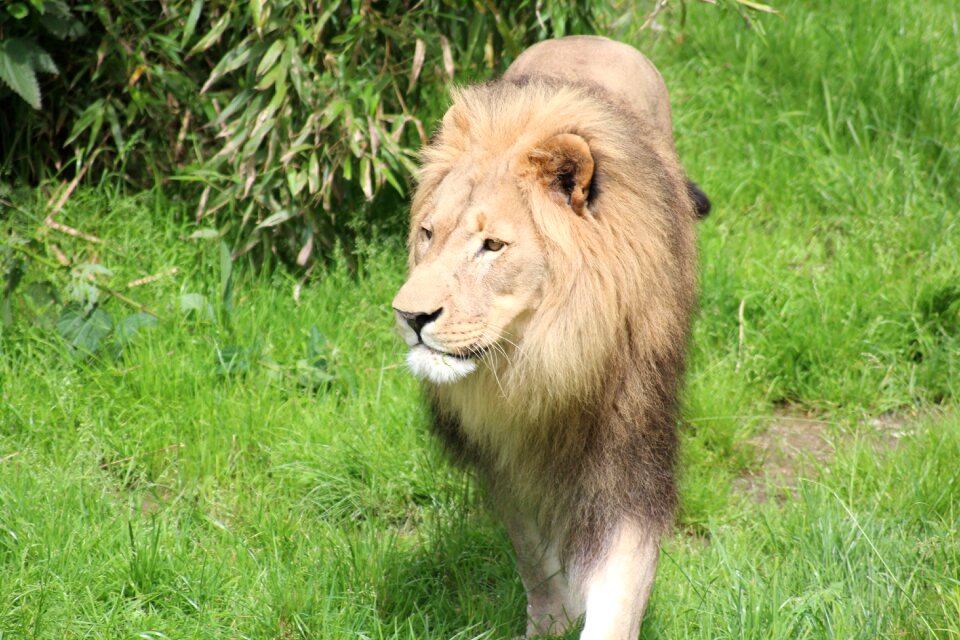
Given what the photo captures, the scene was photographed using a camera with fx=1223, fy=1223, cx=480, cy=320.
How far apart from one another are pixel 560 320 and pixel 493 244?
0.75 feet

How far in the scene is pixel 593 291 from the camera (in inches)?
109

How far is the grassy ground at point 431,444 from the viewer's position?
3.26 metres

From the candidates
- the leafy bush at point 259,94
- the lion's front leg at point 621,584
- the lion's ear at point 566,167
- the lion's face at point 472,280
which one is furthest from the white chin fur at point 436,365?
the leafy bush at point 259,94

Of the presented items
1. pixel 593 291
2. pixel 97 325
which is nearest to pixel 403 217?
pixel 97 325

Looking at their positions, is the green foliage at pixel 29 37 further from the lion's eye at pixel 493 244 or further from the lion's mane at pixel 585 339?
the lion's eye at pixel 493 244

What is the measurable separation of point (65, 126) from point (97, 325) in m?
1.35

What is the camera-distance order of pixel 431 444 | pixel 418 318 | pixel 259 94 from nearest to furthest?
1. pixel 418 318
2. pixel 431 444
3. pixel 259 94

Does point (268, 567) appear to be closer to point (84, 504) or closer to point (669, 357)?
point (84, 504)

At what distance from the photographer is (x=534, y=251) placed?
2730 mm

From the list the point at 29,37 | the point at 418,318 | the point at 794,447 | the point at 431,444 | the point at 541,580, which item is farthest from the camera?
the point at 29,37

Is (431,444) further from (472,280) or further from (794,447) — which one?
(794,447)

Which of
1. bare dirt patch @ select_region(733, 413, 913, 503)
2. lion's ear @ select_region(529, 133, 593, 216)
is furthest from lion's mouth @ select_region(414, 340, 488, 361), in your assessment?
bare dirt patch @ select_region(733, 413, 913, 503)

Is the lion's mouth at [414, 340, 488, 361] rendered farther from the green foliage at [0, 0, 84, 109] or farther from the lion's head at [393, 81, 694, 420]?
the green foliage at [0, 0, 84, 109]

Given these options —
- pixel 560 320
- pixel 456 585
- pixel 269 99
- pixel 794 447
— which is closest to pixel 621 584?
pixel 560 320
